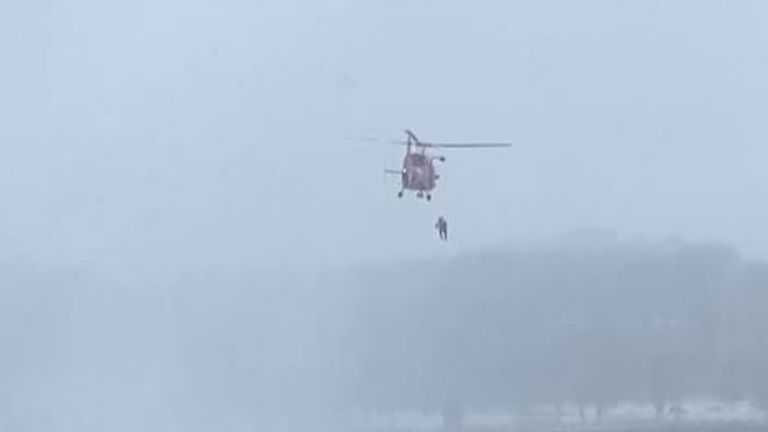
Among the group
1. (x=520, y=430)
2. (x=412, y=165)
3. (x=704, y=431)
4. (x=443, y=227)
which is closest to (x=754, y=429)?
(x=704, y=431)

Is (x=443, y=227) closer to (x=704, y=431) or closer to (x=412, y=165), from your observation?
(x=412, y=165)

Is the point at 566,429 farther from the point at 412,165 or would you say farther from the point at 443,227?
the point at 443,227

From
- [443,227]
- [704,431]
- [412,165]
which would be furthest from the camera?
[704,431]

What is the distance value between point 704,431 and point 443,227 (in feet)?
129

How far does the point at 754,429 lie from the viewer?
355ft

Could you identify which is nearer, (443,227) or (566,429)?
(443,227)

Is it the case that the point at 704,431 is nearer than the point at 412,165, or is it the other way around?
the point at 412,165

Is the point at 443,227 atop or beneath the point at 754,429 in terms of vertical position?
atop

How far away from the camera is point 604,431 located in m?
107

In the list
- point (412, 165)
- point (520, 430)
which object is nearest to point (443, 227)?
point (412, 165)

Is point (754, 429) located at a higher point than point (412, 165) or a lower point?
lower

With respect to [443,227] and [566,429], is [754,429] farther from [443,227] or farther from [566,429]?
[443,227]

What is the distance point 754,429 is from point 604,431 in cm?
820

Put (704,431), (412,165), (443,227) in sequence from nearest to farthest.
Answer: (443,227), (412,165), (704,431)
